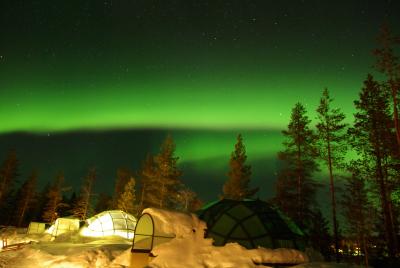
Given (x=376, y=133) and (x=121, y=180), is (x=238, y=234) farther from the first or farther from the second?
(x=121, y=180)

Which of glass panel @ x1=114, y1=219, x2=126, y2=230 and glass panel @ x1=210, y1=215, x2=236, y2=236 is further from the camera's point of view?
glass panel @ x1=114, y1=219, x2=126, y2=230

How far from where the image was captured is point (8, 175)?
52469mm

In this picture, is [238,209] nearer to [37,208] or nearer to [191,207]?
[191,207]

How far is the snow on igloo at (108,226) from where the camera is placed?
89.8 feet

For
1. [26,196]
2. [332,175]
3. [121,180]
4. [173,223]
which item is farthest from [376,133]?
[26,196]

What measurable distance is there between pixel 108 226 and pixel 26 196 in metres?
35.6

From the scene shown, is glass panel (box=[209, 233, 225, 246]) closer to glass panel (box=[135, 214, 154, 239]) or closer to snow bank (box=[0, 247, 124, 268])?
glass panel (box=[135, 214, 154, 239])

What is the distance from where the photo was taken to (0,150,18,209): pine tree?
52.0m

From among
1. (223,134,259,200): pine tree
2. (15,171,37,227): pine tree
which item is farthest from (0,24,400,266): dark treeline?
(15,171,37,227): pine tree

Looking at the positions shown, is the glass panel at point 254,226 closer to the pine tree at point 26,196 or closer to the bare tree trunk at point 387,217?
the bare tree trunk at point 387,217

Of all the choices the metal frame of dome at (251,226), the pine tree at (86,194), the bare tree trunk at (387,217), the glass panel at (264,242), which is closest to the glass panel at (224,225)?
the metal frame of dome at (251,226)

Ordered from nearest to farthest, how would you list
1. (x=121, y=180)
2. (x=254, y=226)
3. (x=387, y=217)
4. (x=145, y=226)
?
(x=254, y=226) < (x=145, y=226) < (x=387, y=217) < (x=121, y=180)

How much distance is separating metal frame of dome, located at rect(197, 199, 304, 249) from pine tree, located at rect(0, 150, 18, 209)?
A: 47488 mm

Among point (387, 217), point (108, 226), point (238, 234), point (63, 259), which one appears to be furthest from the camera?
point (108, 226)
